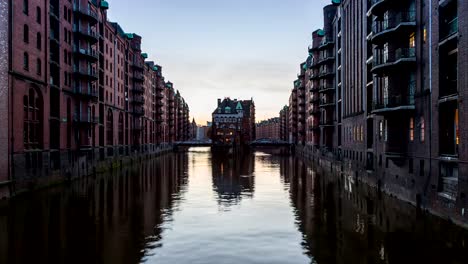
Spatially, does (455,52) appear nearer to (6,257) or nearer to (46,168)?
(6,257)

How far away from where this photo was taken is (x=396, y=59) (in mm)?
32812

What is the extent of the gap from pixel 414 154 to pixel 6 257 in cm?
2703

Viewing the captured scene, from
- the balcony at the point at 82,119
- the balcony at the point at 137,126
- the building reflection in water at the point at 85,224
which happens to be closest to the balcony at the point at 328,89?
the balcony at the point at 82,119

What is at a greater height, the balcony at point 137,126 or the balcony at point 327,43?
the balcony at point 327,43

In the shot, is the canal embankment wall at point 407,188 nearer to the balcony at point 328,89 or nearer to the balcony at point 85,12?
the balcony at point 328,89

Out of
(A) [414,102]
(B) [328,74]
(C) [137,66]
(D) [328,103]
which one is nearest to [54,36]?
(A) [414,102]

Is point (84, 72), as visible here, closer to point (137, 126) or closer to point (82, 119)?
point (82, 119)

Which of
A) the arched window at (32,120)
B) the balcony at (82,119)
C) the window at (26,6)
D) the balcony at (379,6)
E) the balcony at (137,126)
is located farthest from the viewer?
the balcony at (137,126)

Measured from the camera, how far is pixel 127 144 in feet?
287

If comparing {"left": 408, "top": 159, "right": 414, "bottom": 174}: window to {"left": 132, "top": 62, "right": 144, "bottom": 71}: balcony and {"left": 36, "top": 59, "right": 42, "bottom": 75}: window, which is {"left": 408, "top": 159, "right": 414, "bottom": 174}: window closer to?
{"left": 36, "top": 59, "right": 42, "bottom": 75}: window

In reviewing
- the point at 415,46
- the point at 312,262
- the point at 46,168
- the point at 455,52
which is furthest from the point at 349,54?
the point at 312,262

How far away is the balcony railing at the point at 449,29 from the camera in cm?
2491

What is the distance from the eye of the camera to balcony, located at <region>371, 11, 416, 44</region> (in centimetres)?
3139

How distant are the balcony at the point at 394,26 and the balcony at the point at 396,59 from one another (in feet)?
4.67
